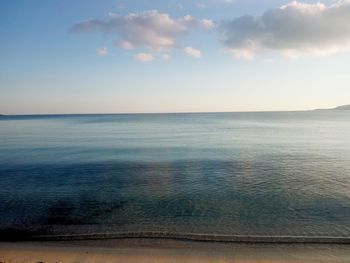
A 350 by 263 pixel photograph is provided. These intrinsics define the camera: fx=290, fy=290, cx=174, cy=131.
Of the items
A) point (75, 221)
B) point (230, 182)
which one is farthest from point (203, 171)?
point (75, 221)

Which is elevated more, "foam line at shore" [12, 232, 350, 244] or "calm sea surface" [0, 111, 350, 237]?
"calm sea surface" [0, 111, 350, 237]

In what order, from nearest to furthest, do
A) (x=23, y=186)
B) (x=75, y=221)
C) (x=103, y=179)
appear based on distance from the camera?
(x=75, y=221) < (x=23, y=186) < (x=103, y=179)

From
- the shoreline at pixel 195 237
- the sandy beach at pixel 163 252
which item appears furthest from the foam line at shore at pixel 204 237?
the sandy beach at pixel 163 252

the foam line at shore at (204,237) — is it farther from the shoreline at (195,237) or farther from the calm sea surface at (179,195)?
the calm sea surface at (179,195)

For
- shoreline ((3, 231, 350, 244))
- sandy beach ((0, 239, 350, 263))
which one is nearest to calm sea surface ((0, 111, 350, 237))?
shoreline ((3, 231, 350, 244))

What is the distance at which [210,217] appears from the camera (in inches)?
629

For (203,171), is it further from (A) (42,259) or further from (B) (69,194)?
(A) (42,259)

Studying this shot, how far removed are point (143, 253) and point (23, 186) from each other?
49.8ft

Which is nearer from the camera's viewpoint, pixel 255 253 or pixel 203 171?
pixel 255 253

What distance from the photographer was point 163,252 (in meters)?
12.2

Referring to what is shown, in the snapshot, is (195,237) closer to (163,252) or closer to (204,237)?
(204,237)

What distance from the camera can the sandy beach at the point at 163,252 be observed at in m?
11.4

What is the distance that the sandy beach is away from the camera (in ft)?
37.5

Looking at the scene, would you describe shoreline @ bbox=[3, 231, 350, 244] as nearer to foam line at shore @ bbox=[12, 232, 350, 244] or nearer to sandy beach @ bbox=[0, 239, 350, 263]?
foam line at shore @ bbox=[12, 232, 350, 244]
